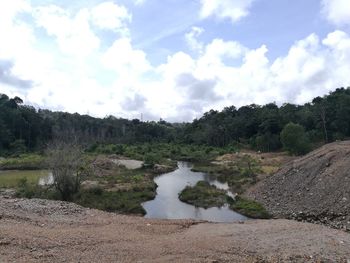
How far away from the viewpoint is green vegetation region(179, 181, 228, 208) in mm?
38344

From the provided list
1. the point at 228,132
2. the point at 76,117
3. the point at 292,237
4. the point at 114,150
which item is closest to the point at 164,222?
the point at 292,237

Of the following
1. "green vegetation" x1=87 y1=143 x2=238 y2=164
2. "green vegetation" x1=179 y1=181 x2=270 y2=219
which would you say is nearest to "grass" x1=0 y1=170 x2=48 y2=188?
"green vegetation" x1=179 y1=181 x2=270 y2=219

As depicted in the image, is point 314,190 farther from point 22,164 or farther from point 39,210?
point 22,164

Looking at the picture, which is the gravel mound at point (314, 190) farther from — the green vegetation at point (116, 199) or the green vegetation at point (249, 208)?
the green vegetation at point (116, 199)

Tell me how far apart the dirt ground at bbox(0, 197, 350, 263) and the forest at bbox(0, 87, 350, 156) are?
41.8 m

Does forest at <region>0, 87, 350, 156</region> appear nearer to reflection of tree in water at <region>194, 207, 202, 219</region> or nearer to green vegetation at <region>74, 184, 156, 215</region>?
green vegetation at <region>74, 184, 156, 215</region>

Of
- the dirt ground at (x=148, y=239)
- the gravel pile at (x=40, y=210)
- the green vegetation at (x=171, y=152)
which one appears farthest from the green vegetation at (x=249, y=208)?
the green vegetation at (x=171, y=152)

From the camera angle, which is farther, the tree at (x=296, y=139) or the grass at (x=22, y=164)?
the grass at (x=22, y=164)

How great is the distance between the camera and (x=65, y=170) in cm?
3538

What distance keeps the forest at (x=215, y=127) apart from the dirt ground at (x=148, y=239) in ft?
137

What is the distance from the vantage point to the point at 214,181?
54.9 m

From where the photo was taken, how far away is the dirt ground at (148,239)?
58.9ft

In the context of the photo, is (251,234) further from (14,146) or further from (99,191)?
(14,146)

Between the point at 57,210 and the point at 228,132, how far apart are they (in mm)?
94416
